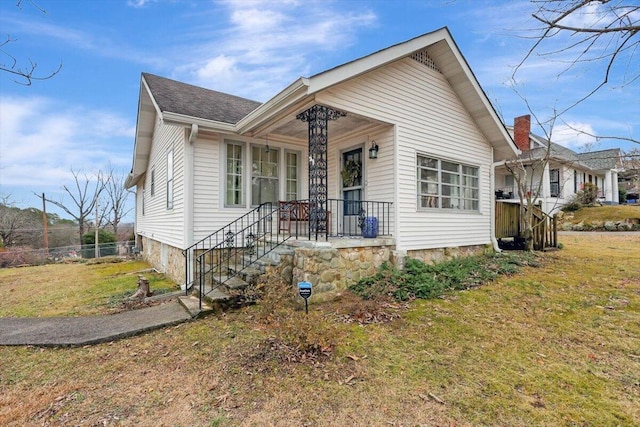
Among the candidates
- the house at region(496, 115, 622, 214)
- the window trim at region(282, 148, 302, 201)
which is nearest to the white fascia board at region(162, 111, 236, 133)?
the window trim at region(282, 148, 302, 201)

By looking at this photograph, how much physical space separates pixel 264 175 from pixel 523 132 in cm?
2200

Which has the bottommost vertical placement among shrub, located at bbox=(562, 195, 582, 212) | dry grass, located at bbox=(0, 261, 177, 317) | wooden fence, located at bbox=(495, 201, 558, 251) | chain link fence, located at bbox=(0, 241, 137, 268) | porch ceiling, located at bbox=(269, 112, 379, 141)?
chain link fence, located at bbox=(0, 241, 137, 268)

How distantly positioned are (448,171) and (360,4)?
15.4ft

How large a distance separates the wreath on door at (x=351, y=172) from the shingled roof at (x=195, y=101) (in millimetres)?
2999

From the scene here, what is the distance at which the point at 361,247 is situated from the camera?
6484mm

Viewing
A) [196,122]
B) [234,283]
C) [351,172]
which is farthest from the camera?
[351,172]

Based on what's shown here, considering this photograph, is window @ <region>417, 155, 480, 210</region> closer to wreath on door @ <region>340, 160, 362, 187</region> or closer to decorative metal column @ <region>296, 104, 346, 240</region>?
wreath on door @ <region>340, 160, 362, 187</region>

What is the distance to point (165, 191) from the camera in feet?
30.8

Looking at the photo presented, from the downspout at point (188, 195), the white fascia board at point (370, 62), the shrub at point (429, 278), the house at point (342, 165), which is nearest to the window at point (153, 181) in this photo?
the house at point (342, 165)

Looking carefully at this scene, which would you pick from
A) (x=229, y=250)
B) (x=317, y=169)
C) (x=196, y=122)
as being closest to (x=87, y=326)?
(x=229, y=250)

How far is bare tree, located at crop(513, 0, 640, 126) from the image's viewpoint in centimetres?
276

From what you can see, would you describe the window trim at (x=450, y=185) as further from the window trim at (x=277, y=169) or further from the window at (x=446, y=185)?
the window trim at (x=277, y=169)

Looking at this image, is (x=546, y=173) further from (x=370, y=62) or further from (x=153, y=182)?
(x=153, y=182)

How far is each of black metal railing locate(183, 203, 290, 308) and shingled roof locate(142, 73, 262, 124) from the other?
2.53 meters
